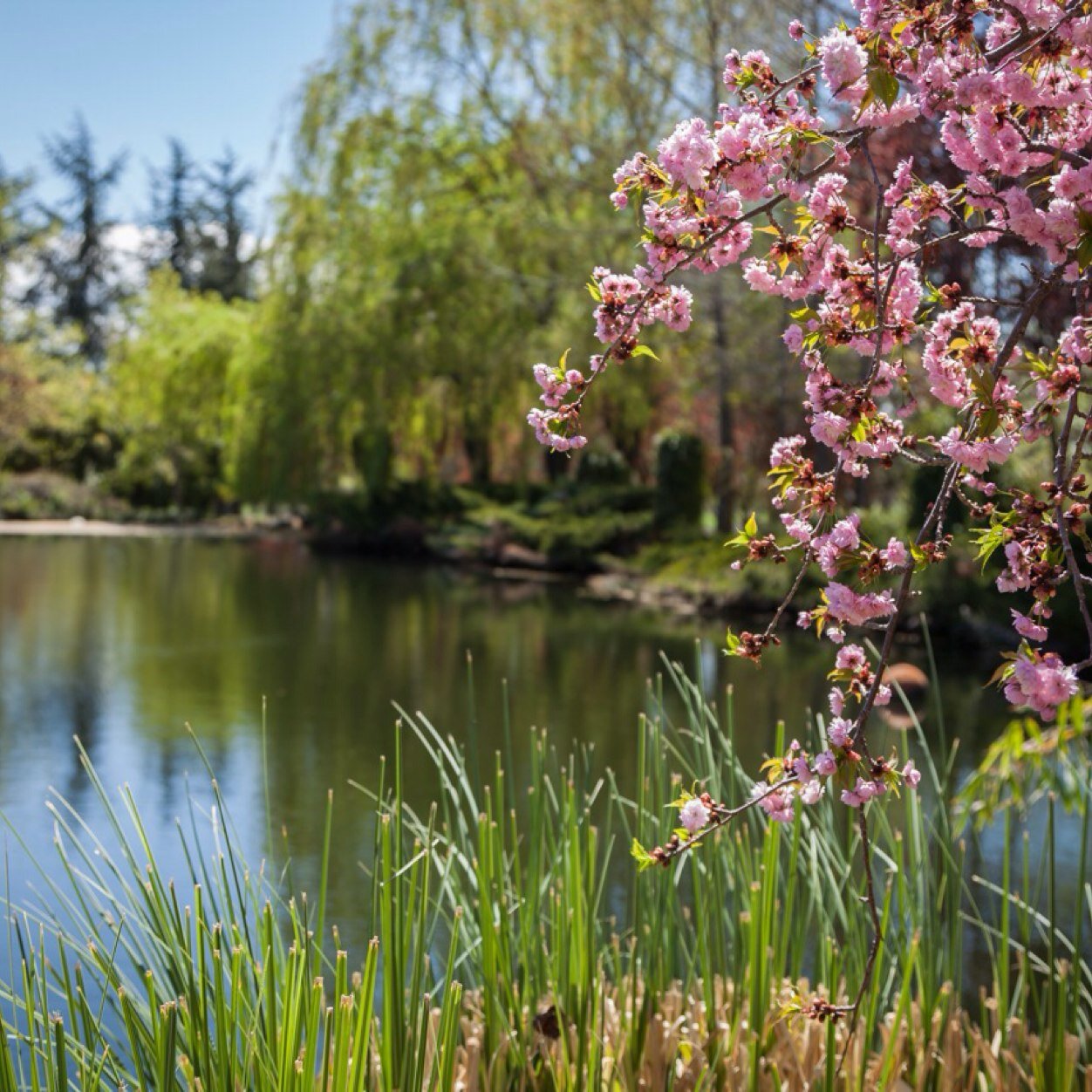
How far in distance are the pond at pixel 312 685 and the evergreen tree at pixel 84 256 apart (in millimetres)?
26394

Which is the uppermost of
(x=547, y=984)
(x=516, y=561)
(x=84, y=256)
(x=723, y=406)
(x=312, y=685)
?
(x=84, y=256)

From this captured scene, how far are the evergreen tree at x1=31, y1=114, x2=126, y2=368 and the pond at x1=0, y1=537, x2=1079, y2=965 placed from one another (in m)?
26.4

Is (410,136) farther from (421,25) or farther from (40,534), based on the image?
(40,534)

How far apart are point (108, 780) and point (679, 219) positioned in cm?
492

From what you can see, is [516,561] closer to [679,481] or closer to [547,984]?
[679,481]

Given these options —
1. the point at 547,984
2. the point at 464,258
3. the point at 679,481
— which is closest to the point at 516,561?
the point at 679,481

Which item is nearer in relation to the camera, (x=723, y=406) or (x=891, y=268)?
(x=891, y=268)

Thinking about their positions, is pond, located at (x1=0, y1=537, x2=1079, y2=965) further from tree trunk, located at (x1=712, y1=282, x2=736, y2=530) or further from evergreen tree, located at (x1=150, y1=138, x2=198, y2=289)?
evergreen tree, located at (x1=150, y1=138, x2=198, y2=289)

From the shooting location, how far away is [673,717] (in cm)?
744

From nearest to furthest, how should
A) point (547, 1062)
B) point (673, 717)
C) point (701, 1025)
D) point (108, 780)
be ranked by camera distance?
point (547, 1062), point (701, 1025), point (108, 780), point (673, 717)

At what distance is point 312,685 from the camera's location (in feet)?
26.4

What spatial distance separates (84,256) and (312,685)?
33443 mm

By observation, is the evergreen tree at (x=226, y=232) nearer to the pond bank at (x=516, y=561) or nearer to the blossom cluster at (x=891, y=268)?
the pond bank at (x=516, y=561)

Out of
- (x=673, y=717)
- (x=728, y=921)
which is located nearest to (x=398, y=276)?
(x=673, y=717)
